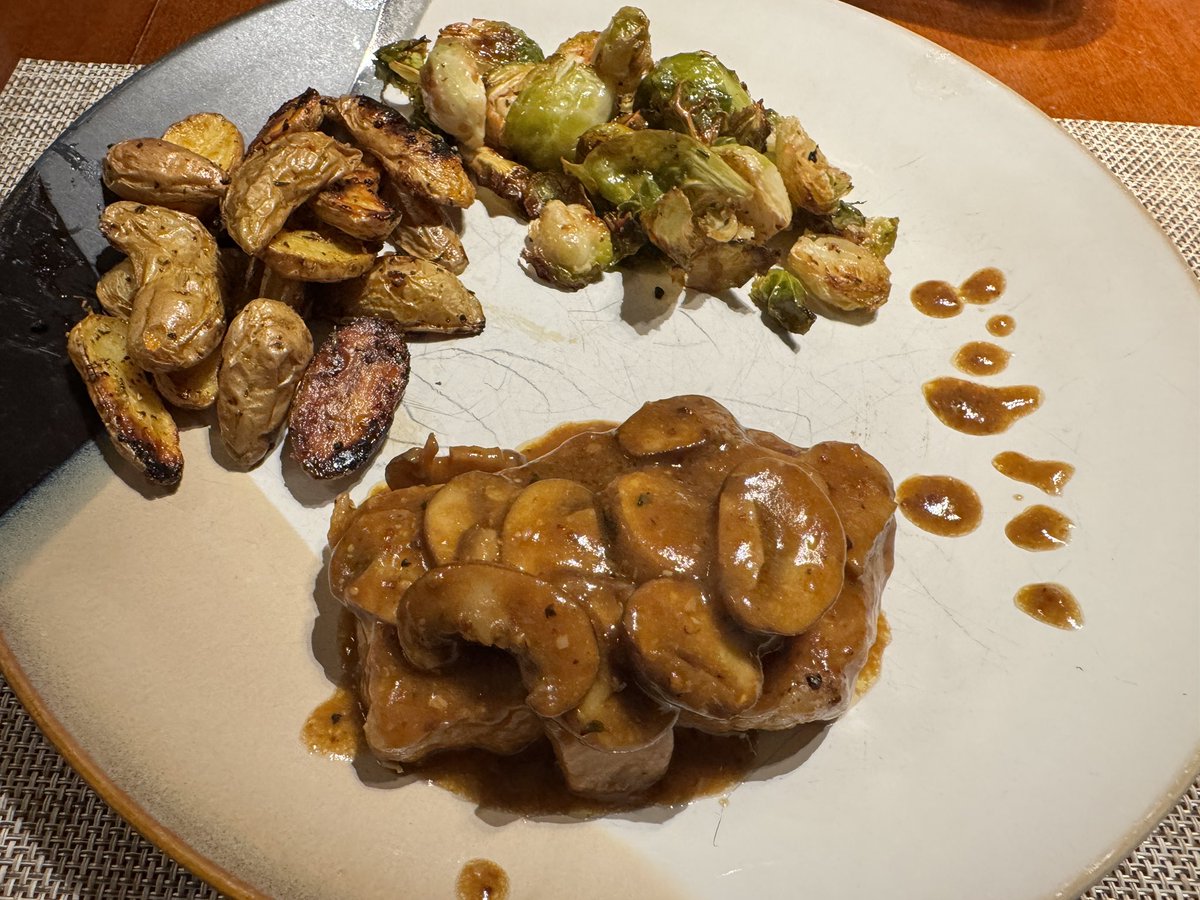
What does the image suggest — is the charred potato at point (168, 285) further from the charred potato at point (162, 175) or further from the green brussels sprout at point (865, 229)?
the green brussels sprout at point (865, 229)

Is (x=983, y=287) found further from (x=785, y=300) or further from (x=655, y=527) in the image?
(x=655, y=527)

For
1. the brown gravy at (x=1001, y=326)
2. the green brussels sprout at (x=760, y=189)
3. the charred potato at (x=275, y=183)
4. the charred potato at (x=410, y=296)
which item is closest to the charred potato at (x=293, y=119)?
the charred potato at (x=275, y=183)

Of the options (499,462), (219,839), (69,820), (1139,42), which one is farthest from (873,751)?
(1139,42)

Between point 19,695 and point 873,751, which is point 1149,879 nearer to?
point 873,751

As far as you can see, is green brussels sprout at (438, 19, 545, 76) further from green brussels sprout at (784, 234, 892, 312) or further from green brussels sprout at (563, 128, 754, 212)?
green brussels sprout at (784, 234, 892, 312)

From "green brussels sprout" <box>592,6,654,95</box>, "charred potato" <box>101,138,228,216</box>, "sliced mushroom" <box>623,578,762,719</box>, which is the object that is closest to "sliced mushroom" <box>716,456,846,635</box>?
"sliced mushroom" <box>623,578,762,719</box>
